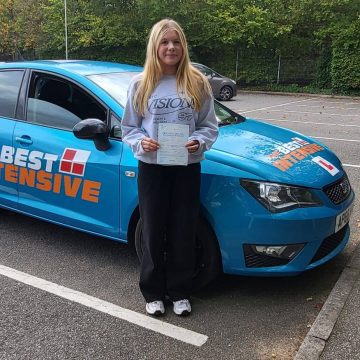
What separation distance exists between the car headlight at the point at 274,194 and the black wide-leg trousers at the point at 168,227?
0.36 metres

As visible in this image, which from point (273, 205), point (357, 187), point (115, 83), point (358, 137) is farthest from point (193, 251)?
point (358, 137)

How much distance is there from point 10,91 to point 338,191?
3.00 meters

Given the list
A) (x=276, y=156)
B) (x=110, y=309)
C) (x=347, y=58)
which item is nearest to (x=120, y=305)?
(x=110, y=309)

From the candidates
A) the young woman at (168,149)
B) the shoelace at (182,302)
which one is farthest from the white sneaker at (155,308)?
the shoelace at (182,302)

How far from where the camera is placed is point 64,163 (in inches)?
154

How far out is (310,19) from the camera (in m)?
22.8

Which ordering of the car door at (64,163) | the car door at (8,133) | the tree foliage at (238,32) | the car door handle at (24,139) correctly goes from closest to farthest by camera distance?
the car door at (64,163) < the car door handle at (24,139) < the car door at (8,133) < the tree foliage at (238,32)

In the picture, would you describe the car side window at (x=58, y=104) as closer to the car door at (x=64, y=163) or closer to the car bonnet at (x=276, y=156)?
the car door at (x=64, y=163)

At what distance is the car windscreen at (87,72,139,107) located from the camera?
3918 millimetres

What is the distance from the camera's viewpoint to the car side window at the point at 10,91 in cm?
450

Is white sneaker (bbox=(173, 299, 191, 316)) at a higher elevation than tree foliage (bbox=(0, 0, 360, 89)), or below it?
below

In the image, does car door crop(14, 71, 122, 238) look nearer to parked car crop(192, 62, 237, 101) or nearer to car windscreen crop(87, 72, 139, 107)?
car windscreen crop(87, 72, 139, 107)

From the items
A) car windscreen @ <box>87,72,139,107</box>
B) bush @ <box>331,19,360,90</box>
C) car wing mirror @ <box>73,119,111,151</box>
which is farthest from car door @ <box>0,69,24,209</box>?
bush @ <box>331,19,360,90</box>

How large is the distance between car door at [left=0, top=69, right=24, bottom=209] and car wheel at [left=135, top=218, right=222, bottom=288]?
1.51 meters
